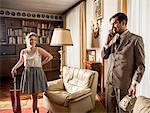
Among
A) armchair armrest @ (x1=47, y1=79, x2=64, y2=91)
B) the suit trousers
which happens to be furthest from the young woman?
the suit trousers

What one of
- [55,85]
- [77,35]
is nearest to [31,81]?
[55,85]

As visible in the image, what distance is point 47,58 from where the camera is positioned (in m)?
3.03

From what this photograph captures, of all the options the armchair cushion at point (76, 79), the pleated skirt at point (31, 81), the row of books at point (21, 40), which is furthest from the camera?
the row of books at point (21, 40)

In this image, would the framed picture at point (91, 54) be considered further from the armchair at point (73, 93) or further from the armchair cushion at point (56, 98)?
the armchair cushion at point (56, 98)

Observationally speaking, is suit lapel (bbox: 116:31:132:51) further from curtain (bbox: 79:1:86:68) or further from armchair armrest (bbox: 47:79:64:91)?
curtain (bbox: 79:1:86:68)

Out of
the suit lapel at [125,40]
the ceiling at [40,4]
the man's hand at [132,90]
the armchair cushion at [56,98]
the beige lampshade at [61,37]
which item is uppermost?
the ceiling at [40,4]

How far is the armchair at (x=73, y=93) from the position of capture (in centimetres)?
257

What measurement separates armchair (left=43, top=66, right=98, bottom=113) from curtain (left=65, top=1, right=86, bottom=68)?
5.81ft

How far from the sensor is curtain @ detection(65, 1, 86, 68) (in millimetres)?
5000

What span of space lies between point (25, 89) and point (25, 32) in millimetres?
4210

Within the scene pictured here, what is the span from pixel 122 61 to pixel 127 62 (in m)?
0.05

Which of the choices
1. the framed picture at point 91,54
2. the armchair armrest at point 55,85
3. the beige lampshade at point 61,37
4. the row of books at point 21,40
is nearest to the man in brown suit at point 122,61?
the armchair armrest at point 55,85

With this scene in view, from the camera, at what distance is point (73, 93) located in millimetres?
2648

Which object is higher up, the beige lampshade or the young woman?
the beige lampshade
